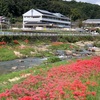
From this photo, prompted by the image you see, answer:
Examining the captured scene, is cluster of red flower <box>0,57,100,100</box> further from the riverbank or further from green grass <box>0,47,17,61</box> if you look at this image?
the riverbank

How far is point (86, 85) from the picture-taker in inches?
697

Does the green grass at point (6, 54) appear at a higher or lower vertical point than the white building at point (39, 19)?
lower

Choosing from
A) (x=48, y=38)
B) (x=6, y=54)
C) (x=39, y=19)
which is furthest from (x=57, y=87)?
(x=39, y=19)

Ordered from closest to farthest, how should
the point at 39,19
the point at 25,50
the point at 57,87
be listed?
the point at 57,87 → the point at 25,50 → the point at 39,19

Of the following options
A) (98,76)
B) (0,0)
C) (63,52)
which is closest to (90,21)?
(0,0)

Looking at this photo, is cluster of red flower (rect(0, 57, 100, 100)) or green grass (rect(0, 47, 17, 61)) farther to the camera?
green grass (rect(0, 47, 17, 61))

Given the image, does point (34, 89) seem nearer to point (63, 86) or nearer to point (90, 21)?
point (63, 86)

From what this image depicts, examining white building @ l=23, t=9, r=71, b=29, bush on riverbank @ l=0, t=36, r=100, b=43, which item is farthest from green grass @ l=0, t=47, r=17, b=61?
white building @ l=23, t=9, r=71, b=29

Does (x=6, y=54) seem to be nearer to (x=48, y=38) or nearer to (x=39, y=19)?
(x=48, y=38)

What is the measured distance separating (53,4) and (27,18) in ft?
134

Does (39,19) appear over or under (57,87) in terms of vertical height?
over

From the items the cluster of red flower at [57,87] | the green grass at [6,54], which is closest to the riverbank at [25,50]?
the green grass at [6,54]

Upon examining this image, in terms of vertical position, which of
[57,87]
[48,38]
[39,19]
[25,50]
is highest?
[39,19]

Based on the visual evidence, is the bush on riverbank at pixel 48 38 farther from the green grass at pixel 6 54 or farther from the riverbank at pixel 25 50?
the green grass at pixel 6 54
